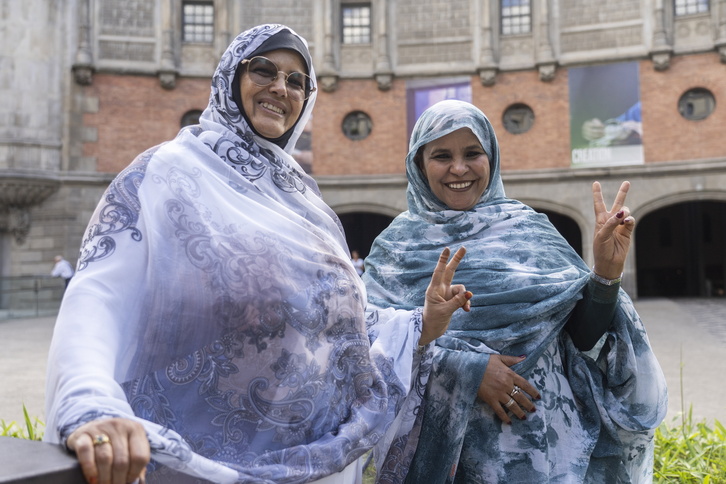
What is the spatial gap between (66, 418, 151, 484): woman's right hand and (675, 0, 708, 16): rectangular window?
20.8 meters

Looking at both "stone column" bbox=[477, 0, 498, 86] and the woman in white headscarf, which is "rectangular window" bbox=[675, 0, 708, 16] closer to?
"stone column" bbox=[477, 0, 498, 86]

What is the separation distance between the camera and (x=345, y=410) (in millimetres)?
1964

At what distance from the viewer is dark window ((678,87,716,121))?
18.2m

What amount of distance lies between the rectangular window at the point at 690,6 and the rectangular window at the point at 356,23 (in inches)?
356

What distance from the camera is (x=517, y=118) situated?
19.6 metres

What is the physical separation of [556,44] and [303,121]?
18.6 m

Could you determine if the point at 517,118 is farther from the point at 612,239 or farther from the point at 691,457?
the point at 612,239

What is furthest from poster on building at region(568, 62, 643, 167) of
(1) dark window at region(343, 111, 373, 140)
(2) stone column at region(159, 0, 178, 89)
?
(2) stone column at region(159, 0, 178, 89)

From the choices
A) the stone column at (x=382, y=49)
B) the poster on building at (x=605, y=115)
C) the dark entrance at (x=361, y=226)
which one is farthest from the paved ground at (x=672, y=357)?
the dark entrance at (x=361, y=226)

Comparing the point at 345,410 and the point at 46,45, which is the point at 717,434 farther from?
the point at 46,45

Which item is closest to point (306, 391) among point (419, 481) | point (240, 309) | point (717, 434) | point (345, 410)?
point (345, 410)

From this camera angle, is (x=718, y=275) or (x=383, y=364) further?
(x=718, y=275)

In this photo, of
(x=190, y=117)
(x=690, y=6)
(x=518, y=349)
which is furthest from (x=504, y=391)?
(x=690, y=6)

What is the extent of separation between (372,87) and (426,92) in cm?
168
